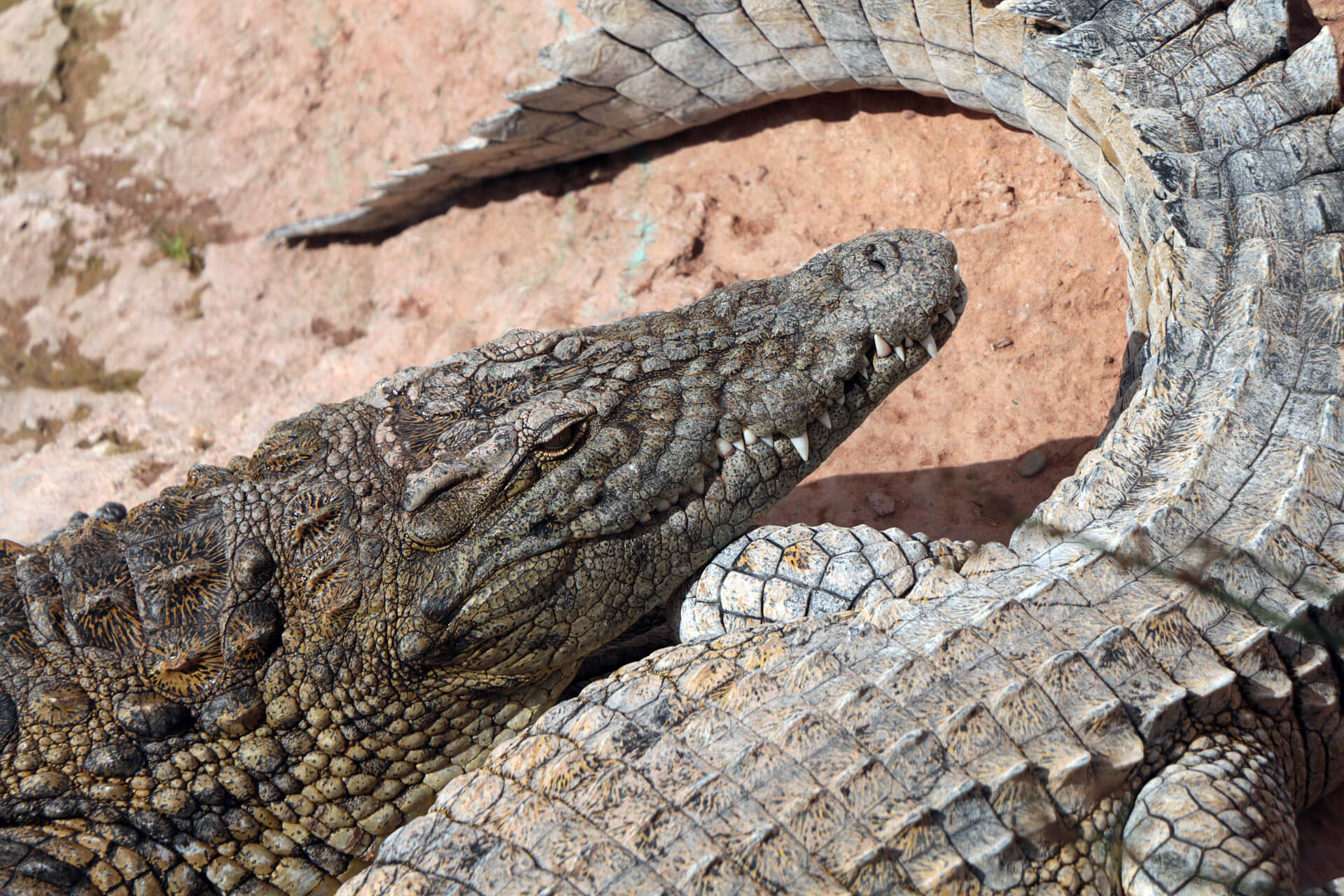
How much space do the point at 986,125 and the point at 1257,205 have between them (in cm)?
165

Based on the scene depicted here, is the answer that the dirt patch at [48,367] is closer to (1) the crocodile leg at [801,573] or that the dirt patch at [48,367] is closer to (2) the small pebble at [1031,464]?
(1) the crocodile leg at [801,573]

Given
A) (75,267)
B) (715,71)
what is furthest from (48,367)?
(715,71)

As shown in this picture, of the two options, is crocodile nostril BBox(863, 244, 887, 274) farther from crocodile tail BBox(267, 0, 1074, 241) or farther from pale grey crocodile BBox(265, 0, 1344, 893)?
crocodile tail BBox(267, 0, 1074, 241)

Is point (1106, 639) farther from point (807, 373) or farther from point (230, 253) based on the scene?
point (230, 253)

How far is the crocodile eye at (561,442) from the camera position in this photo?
275 cm

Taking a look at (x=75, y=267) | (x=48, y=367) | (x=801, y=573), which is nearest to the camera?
(x=801, y=573)

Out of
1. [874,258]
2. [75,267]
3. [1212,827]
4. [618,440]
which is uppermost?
[874,258]

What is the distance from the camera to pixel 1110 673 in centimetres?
225

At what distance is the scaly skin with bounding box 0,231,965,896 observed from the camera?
8.78ft

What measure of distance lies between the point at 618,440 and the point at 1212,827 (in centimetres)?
161

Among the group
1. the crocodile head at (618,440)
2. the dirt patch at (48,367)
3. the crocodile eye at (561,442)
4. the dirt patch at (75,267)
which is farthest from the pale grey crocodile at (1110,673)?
the dirt patch at (75,267)

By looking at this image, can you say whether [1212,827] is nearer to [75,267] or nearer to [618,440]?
[618,440]

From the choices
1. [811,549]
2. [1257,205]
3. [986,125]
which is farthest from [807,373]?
[986,125]

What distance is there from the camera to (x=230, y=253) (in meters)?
5.78
